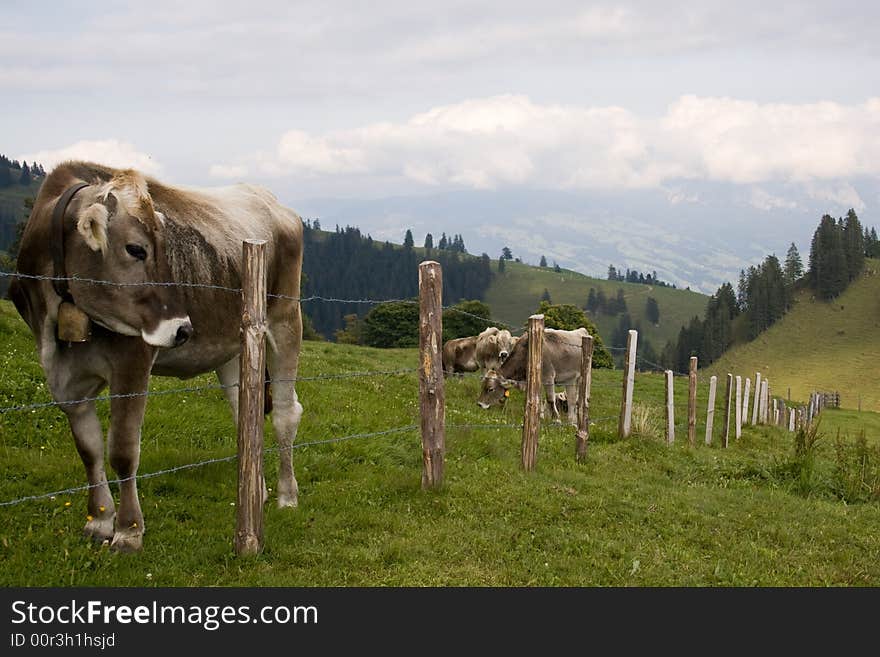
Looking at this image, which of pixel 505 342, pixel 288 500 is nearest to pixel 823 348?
pixel 505 342

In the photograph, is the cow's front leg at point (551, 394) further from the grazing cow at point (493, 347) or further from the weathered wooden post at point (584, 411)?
the weathered wooden post at point (584, 411)

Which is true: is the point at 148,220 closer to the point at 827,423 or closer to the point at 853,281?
the point at 827,423

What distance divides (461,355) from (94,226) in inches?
826

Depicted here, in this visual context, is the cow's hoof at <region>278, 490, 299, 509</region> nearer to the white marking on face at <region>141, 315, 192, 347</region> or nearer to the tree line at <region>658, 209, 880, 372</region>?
the white marking on face at <region>141, 315, 192, 347</region>

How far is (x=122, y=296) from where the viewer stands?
6.45 meters

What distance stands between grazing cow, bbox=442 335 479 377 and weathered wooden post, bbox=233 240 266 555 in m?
→ 19.5

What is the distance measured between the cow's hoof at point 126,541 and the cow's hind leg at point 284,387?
6.75 feet

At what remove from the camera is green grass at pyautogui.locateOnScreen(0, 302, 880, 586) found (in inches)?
281

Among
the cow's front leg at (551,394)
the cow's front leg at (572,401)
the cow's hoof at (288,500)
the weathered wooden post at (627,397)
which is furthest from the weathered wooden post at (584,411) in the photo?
the cow's front leg at (551,394)

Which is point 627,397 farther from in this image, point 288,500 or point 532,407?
point 288,500

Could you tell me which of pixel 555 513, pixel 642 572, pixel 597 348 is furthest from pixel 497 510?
pixel 597 348

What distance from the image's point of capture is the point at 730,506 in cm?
1059

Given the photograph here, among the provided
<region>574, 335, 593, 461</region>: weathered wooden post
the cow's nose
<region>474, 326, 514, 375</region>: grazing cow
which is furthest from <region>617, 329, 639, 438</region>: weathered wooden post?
the cow's nose
